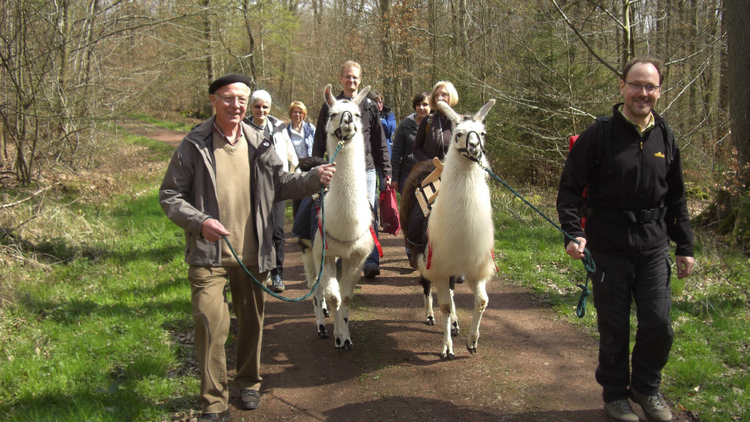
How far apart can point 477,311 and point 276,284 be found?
2.81 metres

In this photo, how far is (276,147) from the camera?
20.8ft

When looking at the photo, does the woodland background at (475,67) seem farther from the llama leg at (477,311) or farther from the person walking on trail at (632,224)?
the llama leg at (477,311)

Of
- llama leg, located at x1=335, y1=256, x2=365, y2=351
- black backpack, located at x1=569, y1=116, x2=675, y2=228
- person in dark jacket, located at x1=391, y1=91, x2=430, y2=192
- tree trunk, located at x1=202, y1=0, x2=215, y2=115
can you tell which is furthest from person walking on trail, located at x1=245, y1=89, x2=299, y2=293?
tree trunk, located at x1=202, y1=0, x2=215, y2=115

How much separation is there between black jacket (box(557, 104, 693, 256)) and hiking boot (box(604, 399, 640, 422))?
37.9 inches

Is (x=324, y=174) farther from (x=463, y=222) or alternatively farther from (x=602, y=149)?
(x=602, y=149)

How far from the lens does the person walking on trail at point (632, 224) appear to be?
2980 mm

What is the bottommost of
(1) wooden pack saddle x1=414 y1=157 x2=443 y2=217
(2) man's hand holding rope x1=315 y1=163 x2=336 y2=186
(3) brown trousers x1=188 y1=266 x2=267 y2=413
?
(3) brown trousers x1=188 y1=266 x2=267 y2=413

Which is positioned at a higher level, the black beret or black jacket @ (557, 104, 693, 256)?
the black beret

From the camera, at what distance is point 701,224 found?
7.16 metres

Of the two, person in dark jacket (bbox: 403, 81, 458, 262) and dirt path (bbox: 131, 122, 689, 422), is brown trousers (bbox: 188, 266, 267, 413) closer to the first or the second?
dirt path (bbox: 131, 122, 689, 422)

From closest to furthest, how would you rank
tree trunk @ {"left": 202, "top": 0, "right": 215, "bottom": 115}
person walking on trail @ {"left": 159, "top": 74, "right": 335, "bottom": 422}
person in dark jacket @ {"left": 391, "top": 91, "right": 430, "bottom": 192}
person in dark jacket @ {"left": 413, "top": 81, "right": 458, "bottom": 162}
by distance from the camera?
1. person walking on trail @ {"left": 159, "top": 74, "right": 335, "bottom": 422}
2. person in dark jacket @ {"left": 413, "top": 81, "right": 458, "bottom": 162}
3. person in dark jacket @ {"left": 391, "top": 91, "right": 430, "bottom": 192}
4. tree trunk @ {"left": 202, "top": 0, "right": 215, "bottom": 115}

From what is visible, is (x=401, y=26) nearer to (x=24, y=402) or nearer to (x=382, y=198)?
(x=382, y=198)

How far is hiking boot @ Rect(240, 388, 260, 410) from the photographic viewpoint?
3.56 m

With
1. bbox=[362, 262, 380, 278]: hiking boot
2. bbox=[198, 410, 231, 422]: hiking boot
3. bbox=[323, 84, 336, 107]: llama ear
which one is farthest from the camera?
bbox=[362, 262, 380, 278]: hiking boot
